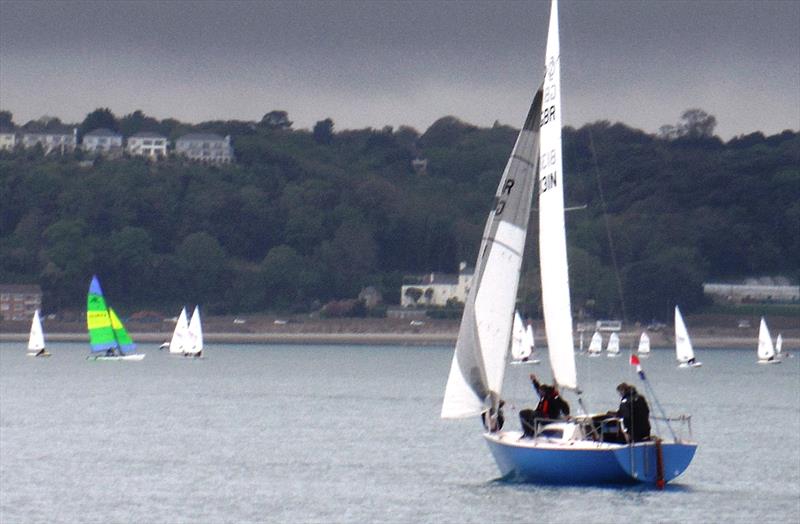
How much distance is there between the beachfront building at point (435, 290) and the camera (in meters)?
156

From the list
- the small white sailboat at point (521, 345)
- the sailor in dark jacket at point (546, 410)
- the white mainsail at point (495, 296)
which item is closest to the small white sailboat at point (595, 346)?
the small white sailboat at point (521, 345)

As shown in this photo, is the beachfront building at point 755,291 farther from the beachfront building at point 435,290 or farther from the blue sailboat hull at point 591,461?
the blue sailboat hull at point 591,461

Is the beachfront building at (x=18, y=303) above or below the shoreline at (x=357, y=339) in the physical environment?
above

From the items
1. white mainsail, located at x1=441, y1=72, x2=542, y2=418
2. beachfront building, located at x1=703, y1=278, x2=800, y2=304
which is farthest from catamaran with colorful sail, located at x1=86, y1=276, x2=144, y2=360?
beachfront building, located at x1=703, y1=278, x2=800, y2=304

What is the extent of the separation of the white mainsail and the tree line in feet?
360

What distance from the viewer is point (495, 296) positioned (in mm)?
28328

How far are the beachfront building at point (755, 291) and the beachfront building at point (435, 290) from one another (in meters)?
19.1

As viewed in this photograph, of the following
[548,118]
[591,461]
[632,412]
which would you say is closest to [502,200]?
[548,118]

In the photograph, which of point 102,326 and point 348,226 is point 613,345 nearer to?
point 102,326

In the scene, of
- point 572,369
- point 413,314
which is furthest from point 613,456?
point 413,314

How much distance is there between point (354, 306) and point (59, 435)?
377 ft

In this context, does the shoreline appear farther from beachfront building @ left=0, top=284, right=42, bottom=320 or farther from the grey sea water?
the grey sea water

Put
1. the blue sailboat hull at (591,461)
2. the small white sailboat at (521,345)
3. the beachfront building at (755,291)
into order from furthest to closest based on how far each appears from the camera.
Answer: the beachfront building at (755,291) < the small white sailboat at (521,345) < the blue sailboat hull at (591,461)

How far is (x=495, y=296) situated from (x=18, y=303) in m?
126
